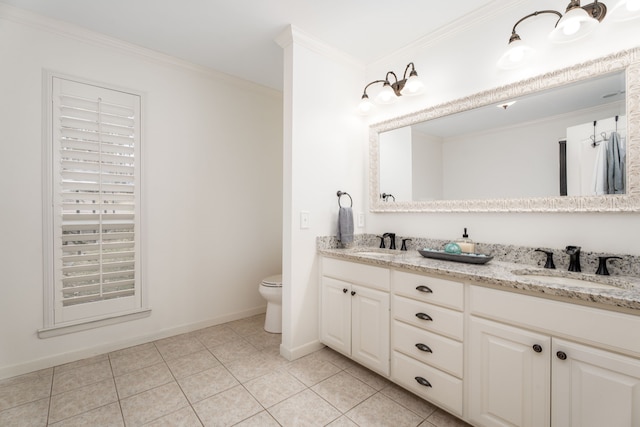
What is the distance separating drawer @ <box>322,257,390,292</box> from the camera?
191 centimetres

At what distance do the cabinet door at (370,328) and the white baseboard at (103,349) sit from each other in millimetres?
1548

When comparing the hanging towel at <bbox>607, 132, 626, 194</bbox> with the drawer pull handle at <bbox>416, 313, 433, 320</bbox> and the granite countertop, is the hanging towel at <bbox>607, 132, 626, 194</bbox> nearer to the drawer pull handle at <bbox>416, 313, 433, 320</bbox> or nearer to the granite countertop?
the granite countertop

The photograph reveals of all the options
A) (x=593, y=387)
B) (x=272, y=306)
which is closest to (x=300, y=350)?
(x=272, y=306)

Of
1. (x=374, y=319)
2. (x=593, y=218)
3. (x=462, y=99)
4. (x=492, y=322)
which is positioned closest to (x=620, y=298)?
(x=492, y=322)

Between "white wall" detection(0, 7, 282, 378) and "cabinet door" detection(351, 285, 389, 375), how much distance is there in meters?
1.55

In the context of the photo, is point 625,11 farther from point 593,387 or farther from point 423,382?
point 423,382

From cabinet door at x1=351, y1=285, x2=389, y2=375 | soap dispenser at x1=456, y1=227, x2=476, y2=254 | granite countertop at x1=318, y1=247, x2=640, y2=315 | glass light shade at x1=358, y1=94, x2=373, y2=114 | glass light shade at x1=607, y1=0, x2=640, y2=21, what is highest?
glass light shade at x1=607, y1=0, x2=640, y2=21

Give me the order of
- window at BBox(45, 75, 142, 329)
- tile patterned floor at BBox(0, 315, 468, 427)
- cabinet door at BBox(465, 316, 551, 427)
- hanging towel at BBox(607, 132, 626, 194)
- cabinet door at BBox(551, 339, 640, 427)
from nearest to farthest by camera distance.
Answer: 1. cabinet door at BBox(551, 339, 640, 427)
2. cabinet door at BBox(465, 316, 551, 427)
3. hanging towel at BBox(607, 132, 626, 194)
4. tile patterned floor at BBox(0, 315, 468, 427)
5. window at BBox(45, 75, 142, 329)

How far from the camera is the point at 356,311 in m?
2.07

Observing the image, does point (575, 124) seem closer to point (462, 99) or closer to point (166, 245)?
point (462, 99)

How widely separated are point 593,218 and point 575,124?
0.54 m

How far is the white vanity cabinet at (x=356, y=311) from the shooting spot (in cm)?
190

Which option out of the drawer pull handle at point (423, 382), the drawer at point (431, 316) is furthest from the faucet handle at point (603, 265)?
the drawer pull handle at point (423, 382)

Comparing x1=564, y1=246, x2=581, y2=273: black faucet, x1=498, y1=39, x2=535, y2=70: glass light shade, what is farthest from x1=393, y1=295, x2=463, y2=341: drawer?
x1=498, y1=39, x2=535, y2=70: glass light shade
